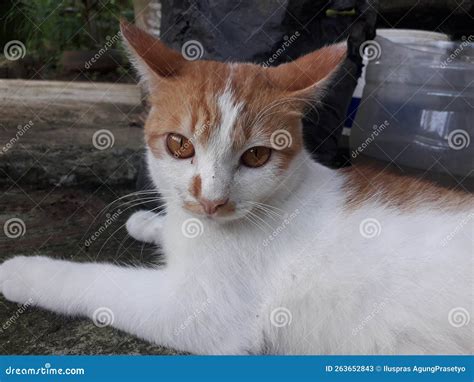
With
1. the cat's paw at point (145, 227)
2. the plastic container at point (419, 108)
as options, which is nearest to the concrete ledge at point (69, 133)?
the cat's paw at point (145, 227)

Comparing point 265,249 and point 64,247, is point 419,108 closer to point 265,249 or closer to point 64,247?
point 265,249

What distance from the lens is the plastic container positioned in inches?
83.6

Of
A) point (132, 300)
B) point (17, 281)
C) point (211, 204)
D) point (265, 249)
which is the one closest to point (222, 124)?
point (211, 204)

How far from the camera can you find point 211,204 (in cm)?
103

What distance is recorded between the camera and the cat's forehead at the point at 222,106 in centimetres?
105

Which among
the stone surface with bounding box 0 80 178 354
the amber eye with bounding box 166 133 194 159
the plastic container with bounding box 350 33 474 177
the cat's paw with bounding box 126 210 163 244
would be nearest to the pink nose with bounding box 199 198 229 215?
the amber eye with bounding box 166 133 194 159

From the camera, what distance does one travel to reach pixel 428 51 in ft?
7.11

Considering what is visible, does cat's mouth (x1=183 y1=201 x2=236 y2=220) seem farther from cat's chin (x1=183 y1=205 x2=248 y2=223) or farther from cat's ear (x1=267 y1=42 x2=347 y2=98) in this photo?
cat's ear (x1=267 y1=42 x2=347 y2=98)

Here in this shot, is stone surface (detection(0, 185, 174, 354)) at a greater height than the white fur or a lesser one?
lesser

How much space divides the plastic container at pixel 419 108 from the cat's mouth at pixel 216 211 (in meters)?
1.11

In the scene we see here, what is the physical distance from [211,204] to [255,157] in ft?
0.47

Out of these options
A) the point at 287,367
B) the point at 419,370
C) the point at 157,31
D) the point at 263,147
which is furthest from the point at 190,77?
the point at 157,31

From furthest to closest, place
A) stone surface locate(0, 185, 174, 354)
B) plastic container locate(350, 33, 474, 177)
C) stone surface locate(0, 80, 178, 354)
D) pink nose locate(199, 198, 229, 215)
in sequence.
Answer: plastic container locate(350, 33, 474, 177) < stone surface locate(0, 80, 178, 354) < stone surface locate(0, 185, 174, 354) < pink nose locate(199, 198, 229, 215)

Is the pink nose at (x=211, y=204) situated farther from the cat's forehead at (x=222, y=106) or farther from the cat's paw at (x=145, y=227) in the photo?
the cat's paw at (x=145, y=227)
